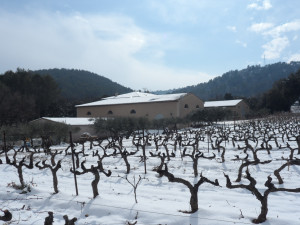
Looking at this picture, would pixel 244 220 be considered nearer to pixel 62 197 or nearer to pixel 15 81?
pixel 62 197

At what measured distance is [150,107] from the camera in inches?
1797

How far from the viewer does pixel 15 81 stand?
48625 millimetres

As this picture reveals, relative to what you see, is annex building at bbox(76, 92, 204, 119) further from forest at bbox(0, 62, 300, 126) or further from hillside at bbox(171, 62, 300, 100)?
hillside at bbox(171, 62, 300, 100)

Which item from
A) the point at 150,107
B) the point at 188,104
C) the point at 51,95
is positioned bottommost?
the point at 150,107

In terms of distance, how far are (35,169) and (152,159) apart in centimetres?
572

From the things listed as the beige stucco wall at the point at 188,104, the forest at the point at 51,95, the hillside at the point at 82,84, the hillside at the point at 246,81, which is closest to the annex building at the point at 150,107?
the beige stucco wall at the point at 188,104

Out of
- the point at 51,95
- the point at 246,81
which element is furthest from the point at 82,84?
the point at 246,81

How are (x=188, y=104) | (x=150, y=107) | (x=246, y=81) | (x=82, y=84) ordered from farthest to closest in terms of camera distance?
(x=246, y=81) → (x=82, y=84) → (x=188, y=104) → (x=150, y=107)

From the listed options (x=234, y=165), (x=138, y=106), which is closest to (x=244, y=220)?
(x=234, y=165)

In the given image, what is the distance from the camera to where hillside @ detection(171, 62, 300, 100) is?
470ft

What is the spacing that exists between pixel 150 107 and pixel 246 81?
407ft

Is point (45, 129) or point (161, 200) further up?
point (45, 129)

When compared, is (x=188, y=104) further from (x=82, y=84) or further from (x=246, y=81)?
(x=246, y=81)

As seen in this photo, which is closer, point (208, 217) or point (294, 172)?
point (208, 217)
